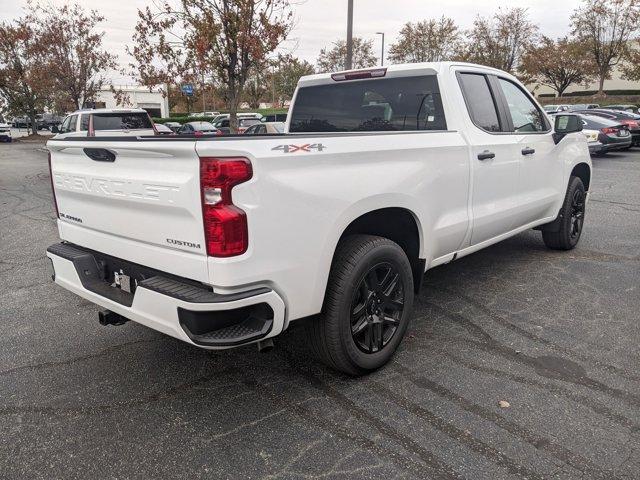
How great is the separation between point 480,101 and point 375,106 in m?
0.85

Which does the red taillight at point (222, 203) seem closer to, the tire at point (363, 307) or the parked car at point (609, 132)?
the tire at point (363, 307)

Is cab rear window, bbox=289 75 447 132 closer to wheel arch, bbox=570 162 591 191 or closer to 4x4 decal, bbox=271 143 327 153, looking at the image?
4x4 decal, bbox=271 143 327 153

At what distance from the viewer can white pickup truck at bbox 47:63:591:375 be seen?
91.9 inches

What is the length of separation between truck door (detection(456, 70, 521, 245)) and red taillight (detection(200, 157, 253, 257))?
2.14m

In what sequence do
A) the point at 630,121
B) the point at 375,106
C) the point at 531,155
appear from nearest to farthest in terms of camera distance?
the point at 375,106 < the point at 531,155 < the point at 630,121

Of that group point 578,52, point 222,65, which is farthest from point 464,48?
point 222,65

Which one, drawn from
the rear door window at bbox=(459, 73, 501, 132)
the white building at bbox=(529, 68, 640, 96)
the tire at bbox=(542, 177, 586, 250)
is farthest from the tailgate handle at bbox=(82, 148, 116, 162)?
the white building at bbox=(529, 68, 640, 96)

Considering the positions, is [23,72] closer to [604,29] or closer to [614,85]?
[604,29]

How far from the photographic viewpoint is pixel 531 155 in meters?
4.64

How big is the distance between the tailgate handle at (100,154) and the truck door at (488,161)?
2.46m

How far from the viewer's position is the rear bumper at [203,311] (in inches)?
91.7

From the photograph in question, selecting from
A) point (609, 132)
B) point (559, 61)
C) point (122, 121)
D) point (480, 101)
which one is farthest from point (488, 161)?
point (559, 61)

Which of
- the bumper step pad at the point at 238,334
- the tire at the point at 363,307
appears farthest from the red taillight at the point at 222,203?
the tire at the point at 363,307

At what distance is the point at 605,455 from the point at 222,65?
13946mm
